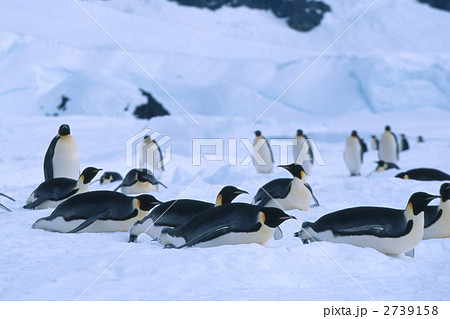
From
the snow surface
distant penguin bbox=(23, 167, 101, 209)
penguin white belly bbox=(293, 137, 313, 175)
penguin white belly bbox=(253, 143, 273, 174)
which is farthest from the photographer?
penguin white belly bbox=(293, 137, 313, 175)

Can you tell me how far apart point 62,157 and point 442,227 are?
12.3 ft

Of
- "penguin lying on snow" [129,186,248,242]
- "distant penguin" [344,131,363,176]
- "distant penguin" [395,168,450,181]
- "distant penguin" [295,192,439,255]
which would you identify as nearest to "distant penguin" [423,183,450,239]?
"distant penguin" [295,192,439,255]

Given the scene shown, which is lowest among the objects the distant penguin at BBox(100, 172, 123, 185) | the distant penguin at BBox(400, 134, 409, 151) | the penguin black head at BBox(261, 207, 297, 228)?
the distant penguin at BBox(400, 134, 409, 151)

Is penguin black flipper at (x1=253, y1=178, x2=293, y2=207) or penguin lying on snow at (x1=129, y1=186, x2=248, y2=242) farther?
penguin black flipper at (x1=253, y1=178, x2=293, y2=207)

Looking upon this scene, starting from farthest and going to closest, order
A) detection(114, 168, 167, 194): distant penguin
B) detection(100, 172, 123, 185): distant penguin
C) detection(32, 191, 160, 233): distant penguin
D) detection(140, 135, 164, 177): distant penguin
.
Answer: detection(140, 135, 164, 177): distant penguin < detection(100, 172, 123, 185): distant penguin < detection(114, 168, 167, 194): distant penguin < detection(32, 191, 160, 233): distant penguin

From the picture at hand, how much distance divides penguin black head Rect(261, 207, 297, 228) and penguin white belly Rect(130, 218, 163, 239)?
2.28ft

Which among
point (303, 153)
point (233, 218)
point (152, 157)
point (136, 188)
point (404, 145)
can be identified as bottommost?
point (404, 145)

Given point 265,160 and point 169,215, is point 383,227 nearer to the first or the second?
point 169,215

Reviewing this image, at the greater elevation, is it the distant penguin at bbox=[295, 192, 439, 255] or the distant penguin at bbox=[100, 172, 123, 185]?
the distant penguin at bbox=[295, 192, 439, 255]

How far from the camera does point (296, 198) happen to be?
14.8 ft

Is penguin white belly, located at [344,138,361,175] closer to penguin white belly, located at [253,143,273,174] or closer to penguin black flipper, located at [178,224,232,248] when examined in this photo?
penguin white belly, located at [253,143,273,174]

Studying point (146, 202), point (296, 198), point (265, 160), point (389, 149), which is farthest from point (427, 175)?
point (389, 149)

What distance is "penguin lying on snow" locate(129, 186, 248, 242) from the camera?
10.8 ft
